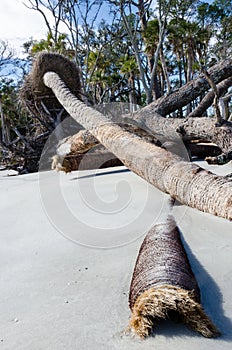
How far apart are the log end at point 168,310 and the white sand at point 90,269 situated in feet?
0.13

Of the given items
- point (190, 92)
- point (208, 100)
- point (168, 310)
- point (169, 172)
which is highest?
point (190, 92)

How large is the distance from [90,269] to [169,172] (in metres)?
1.40

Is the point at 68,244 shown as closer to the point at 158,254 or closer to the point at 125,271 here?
the point at 125,271

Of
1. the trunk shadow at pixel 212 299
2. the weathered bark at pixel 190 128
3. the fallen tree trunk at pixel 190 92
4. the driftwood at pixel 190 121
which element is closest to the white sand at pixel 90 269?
the trunk shadow at pixel 212 299

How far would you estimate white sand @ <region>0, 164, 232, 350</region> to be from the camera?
1306 mm

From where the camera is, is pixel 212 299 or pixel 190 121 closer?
pixel 212 299

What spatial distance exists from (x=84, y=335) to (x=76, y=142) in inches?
202

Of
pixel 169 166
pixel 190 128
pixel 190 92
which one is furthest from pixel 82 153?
pixel 169 166

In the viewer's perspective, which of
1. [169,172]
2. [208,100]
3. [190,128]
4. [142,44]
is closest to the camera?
[169,172]

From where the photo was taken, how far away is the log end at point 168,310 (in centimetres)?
117

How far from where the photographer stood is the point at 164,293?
1195 mm

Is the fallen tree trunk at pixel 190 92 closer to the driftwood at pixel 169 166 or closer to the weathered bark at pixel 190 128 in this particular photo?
the weathered bark at pixel 190 128

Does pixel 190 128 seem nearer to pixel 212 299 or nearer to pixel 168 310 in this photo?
pixel 212 299

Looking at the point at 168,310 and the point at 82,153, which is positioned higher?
the point at 82,153
